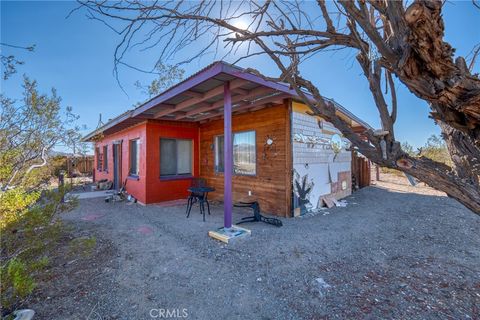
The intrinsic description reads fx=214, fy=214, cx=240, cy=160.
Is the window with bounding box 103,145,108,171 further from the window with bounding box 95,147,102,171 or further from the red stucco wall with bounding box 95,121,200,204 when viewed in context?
the red stucco wall with bounding box 95,121,200,204

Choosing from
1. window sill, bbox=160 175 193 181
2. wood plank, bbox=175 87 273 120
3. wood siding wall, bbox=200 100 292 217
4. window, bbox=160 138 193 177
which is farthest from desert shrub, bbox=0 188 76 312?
window, bbox=160 138 193 177

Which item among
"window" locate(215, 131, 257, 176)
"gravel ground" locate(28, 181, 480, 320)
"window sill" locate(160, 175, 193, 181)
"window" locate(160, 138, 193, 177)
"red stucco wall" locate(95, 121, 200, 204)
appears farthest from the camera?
"window" locate(160, 138, 193, 177)

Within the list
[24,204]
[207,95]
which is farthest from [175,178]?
[24,204]

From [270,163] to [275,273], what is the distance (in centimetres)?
314

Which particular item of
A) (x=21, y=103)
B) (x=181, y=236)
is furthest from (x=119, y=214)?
(x=21, y=103)

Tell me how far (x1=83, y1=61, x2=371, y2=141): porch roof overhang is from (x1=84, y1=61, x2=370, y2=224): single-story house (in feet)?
0.06

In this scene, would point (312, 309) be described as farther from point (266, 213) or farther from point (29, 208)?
point (266, 213)

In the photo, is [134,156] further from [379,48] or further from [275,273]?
[379,48]

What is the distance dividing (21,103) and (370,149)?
243 inches

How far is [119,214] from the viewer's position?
18.6 ft

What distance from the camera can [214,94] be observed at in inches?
172

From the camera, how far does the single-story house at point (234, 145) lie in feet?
14.3

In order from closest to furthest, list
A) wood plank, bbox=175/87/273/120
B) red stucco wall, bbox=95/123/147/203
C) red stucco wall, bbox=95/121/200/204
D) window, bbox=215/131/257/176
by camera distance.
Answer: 1. wood plank, bbox=175/87/273/120
2. window, bbox=215/131/257/176
3. red stucco wall, bbox=95/121/200/204
4. red stucco wall, bbox=95/123/147/203

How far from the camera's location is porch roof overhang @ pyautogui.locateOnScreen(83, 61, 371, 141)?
3654 millimetres
